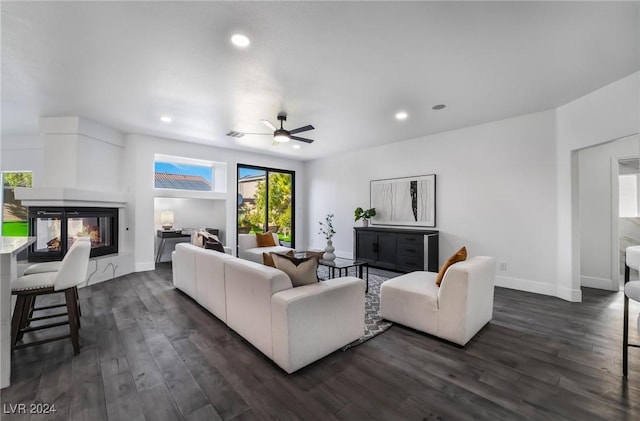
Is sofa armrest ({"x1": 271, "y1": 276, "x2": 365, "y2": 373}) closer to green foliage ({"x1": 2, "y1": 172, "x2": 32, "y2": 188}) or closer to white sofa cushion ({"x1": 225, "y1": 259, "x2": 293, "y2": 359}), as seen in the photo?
white sofa cushion ({"x1": 225, "y1": 259, "x2": 293, "y2": 359})

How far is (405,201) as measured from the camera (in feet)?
17.6

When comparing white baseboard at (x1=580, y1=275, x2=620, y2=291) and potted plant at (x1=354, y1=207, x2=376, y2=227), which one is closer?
white baseboard at (x1=580, y1=275, x2=620, y2=291)

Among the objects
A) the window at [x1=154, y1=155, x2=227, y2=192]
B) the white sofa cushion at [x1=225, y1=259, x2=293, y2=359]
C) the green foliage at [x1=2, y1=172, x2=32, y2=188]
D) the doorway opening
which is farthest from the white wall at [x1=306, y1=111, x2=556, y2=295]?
the green foliage at [x1=2, y1=172, x2=32, y2=188]

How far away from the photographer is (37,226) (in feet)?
13.6

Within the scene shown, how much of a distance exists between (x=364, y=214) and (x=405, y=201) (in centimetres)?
91

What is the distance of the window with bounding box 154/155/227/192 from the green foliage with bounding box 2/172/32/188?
2.75 meters

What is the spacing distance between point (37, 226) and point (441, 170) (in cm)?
677

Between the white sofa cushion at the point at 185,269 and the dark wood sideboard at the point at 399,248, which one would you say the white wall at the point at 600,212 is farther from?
the white sofa cushion at the point at 185,269

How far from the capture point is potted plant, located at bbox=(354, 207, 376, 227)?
5734mm

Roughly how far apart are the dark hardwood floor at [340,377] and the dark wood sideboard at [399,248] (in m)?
1.81

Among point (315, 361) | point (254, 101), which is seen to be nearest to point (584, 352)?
point (315, 361)

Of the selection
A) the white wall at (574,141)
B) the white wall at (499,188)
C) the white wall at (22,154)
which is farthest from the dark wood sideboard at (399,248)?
the white wall at (22,154)

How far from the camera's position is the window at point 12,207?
5.53 metres

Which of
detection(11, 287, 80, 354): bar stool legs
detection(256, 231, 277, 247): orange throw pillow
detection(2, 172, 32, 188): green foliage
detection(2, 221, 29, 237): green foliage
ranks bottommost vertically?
detection(11, 287, 80, 354): bar stool legs
